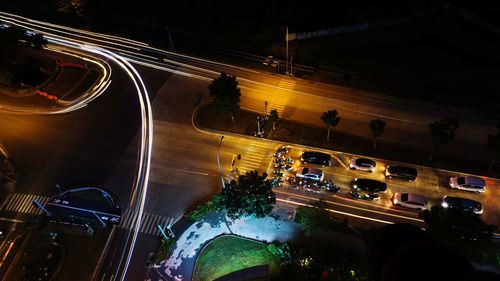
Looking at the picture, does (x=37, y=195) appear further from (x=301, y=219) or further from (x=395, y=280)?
(x=395, y=280)

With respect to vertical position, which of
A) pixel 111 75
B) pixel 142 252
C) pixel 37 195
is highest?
pixel 111 75

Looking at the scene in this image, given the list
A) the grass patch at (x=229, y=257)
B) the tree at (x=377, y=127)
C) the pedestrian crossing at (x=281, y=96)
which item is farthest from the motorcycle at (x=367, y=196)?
the pedestrian crossing at (x=281, y=96)

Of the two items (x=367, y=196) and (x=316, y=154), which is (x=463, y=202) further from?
(x=316, y=154)

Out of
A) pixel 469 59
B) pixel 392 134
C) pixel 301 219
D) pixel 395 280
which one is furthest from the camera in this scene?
pixel 469 59

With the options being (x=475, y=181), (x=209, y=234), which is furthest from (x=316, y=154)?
(x=475, y=181)

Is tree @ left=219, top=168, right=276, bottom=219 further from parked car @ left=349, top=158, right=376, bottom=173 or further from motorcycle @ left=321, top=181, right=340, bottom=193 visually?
parked car @ left=349, top=158, right=376, bottom=173

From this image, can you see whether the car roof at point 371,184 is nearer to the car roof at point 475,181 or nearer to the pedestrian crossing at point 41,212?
the car roof at point 475,181

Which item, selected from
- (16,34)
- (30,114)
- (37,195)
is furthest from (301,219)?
(16,34)
